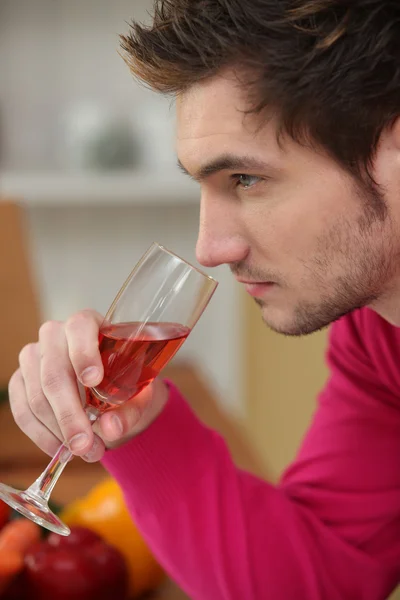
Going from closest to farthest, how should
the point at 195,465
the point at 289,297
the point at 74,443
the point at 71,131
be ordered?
the point at 74,443 → the point at 289,297 → the point at 195,465 → the point at 71,131

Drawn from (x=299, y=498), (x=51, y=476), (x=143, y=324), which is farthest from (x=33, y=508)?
(x=299, y=498)

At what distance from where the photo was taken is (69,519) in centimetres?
104

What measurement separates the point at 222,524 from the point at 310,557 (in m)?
0.13

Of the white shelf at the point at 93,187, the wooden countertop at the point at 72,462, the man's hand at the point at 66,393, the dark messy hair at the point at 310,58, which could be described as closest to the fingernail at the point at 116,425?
the man's hand at the point at 66,393

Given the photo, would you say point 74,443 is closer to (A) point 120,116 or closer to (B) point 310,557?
(B) point 310,557

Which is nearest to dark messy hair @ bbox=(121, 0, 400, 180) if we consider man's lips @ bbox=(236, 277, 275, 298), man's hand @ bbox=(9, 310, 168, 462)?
man's lips @ bbox=(236, 277, 275, 298)

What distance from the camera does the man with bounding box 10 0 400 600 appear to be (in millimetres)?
886

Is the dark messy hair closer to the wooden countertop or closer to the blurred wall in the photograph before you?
the wooden countertop

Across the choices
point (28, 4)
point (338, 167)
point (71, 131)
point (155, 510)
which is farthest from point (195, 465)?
point (28, 4)

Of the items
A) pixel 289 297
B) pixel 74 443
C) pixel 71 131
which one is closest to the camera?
pixel 74 443

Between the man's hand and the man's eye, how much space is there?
22 cm

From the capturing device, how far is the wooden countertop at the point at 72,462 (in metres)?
1.23

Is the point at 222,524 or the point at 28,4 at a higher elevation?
the point at 28,4

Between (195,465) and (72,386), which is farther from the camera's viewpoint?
(195,465)
